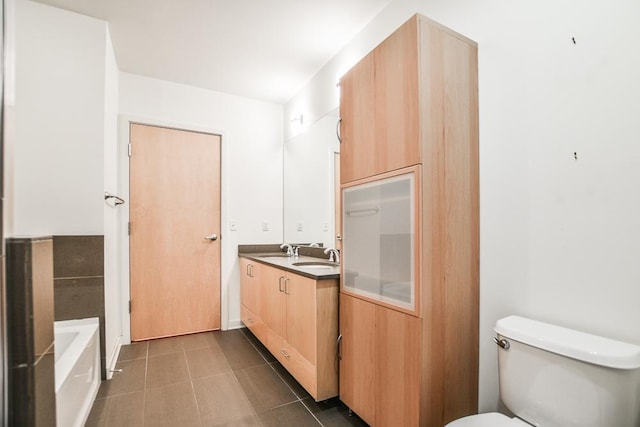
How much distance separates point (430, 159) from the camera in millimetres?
1353

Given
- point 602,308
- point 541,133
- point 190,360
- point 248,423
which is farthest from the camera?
point 190,360

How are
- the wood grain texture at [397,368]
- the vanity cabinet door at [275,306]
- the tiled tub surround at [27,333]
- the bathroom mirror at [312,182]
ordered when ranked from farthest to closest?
the bathroom mirror at [312,182] < the vanity cabinet door at [275,306] < the wood grain texture at [397,368] < the tiled tub surround at [27,333]

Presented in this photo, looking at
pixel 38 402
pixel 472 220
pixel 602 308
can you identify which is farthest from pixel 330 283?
pixel 38 402

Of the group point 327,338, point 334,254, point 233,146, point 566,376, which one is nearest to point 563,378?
point 566,376

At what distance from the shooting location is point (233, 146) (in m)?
3.47

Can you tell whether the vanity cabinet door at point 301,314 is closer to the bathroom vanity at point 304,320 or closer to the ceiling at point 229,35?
the bathroom vanity at point 304,320

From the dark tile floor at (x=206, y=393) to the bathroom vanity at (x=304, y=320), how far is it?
0.13m

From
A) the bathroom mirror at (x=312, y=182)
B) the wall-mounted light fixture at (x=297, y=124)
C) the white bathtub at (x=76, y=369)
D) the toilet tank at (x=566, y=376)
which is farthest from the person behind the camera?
the wall-mounted light fixture at (x=297, y=124)

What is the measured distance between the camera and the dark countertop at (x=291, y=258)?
188 cm

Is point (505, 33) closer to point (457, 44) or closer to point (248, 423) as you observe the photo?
point (457, 44)

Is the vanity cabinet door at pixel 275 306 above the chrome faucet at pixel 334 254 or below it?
below

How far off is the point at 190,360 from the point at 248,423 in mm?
1078

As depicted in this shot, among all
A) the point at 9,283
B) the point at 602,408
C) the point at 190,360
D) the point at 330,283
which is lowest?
the point at 190,360

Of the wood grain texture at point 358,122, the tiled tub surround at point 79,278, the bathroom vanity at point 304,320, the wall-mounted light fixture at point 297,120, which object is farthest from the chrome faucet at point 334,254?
the tiled tub surround at point 79,278
